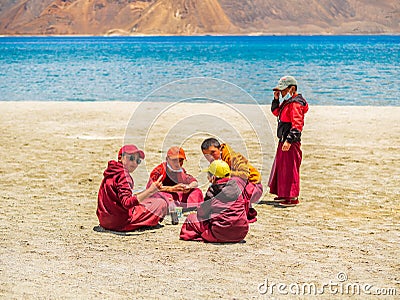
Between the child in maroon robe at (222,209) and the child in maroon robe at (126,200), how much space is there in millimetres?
551

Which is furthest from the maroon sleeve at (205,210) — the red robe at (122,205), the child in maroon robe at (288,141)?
the child in maroon robe at (288,141)

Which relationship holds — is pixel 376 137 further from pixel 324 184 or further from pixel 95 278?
pixel 95 278

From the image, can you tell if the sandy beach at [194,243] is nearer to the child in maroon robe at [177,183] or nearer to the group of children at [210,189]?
the group of children at [210,189]

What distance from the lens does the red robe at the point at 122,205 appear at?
6938 millimetres

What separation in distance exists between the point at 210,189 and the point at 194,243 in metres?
0.56

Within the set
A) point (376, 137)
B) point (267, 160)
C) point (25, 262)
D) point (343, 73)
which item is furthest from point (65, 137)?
point (343, 73)

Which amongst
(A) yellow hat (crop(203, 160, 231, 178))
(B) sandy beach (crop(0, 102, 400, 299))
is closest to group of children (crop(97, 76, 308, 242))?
(A) yellow hat (crop(203, 160, 231, 178))

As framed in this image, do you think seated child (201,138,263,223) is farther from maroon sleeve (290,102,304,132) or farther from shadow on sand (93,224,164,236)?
shadow on sand (93,224,164,236)

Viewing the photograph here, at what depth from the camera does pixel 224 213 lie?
6.72m

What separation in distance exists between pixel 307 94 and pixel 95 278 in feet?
82.3

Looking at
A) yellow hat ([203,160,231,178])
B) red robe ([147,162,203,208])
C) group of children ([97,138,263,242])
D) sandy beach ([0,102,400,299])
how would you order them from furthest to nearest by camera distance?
1. red robe ([147,162,203,208])
2. group of children ([97,138,263,242])
3. yellow hat ([203,160,231,178])
4. sandy beach ([0,102,400,299])

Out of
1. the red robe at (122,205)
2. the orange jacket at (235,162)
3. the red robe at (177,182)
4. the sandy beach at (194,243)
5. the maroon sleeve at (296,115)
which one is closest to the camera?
the sandy beach at (194,243)

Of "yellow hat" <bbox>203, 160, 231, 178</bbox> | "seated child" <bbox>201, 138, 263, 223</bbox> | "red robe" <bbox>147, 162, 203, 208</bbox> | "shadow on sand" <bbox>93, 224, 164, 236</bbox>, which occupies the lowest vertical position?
"shadow on sand" <bbox>93, 224, 164, 236</bbox>

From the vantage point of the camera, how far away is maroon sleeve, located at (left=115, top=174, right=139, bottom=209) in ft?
22.4
